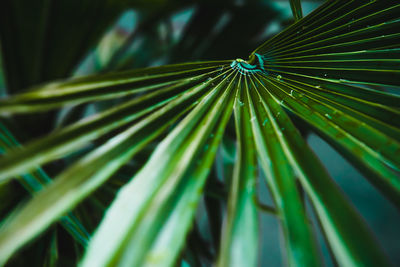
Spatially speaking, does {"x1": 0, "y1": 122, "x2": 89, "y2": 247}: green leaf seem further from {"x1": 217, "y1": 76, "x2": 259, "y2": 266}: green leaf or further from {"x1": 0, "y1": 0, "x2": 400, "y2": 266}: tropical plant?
{"x1": 217, "y1": 76, "x2": 259, "y2": 266}: green leaf

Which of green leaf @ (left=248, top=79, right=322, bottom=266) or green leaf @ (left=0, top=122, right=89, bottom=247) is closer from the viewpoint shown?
green leaf @ (left=248, top=79, right=322, bottom=266)

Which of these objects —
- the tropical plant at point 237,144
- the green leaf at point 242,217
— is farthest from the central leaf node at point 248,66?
the green leaf at point 242,217

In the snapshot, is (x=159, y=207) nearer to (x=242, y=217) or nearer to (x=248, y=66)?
(x=242, y=217)

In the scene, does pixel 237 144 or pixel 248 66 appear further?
pixel 248 66

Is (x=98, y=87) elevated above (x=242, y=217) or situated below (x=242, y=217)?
above

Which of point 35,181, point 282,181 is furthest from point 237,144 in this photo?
point 35,181

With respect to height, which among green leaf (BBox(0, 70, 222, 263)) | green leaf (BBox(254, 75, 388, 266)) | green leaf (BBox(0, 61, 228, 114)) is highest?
green leaf (BBox(0, 61, 228, 114))

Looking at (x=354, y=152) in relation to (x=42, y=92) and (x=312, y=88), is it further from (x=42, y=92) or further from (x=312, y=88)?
(x=42, y=92)

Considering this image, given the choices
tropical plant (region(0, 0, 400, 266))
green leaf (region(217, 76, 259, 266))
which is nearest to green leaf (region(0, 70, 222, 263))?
tropical plant (region(0, 0, 400, 266))

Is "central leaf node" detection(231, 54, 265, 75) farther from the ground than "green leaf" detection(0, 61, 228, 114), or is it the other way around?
"green leaf" detection(0, 61, 228, 114)

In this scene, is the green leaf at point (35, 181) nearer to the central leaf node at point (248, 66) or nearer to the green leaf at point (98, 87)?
the green leaf at point (98, 87)
